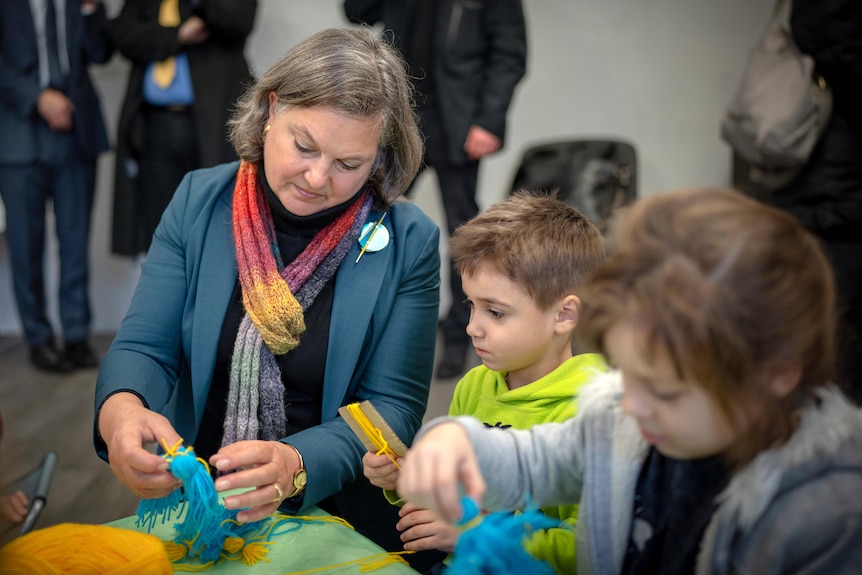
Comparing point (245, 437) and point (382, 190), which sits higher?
point (382, 190)

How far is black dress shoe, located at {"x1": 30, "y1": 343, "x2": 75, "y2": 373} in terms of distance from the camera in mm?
3686

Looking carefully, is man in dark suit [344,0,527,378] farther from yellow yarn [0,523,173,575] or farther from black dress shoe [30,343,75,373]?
yellow yarn [0,523,173,575]

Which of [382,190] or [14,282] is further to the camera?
[14,282]

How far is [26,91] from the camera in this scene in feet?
11.0

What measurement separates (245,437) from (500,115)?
2201mm

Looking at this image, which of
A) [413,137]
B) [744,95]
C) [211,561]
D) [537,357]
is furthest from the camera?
[744,95]

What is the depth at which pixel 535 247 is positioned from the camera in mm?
1349

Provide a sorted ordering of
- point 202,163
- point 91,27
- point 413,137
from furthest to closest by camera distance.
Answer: point 91,27 < point 202,163 < point 413,137

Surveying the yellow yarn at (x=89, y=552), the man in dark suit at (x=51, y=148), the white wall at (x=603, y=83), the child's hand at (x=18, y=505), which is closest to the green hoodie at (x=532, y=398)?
the yellow yarn at (x=89, y=552)

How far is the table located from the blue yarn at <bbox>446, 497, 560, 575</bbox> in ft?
0.68

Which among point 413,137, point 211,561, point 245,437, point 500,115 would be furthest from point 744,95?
point 211,561

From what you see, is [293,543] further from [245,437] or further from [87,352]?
[87,352]

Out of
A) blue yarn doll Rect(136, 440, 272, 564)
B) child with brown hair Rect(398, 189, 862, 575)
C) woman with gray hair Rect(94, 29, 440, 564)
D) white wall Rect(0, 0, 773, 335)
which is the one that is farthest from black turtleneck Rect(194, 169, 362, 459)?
white wall Rect(0, 0, 773, 335)

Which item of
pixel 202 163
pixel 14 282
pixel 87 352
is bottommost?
pixel 87 352
